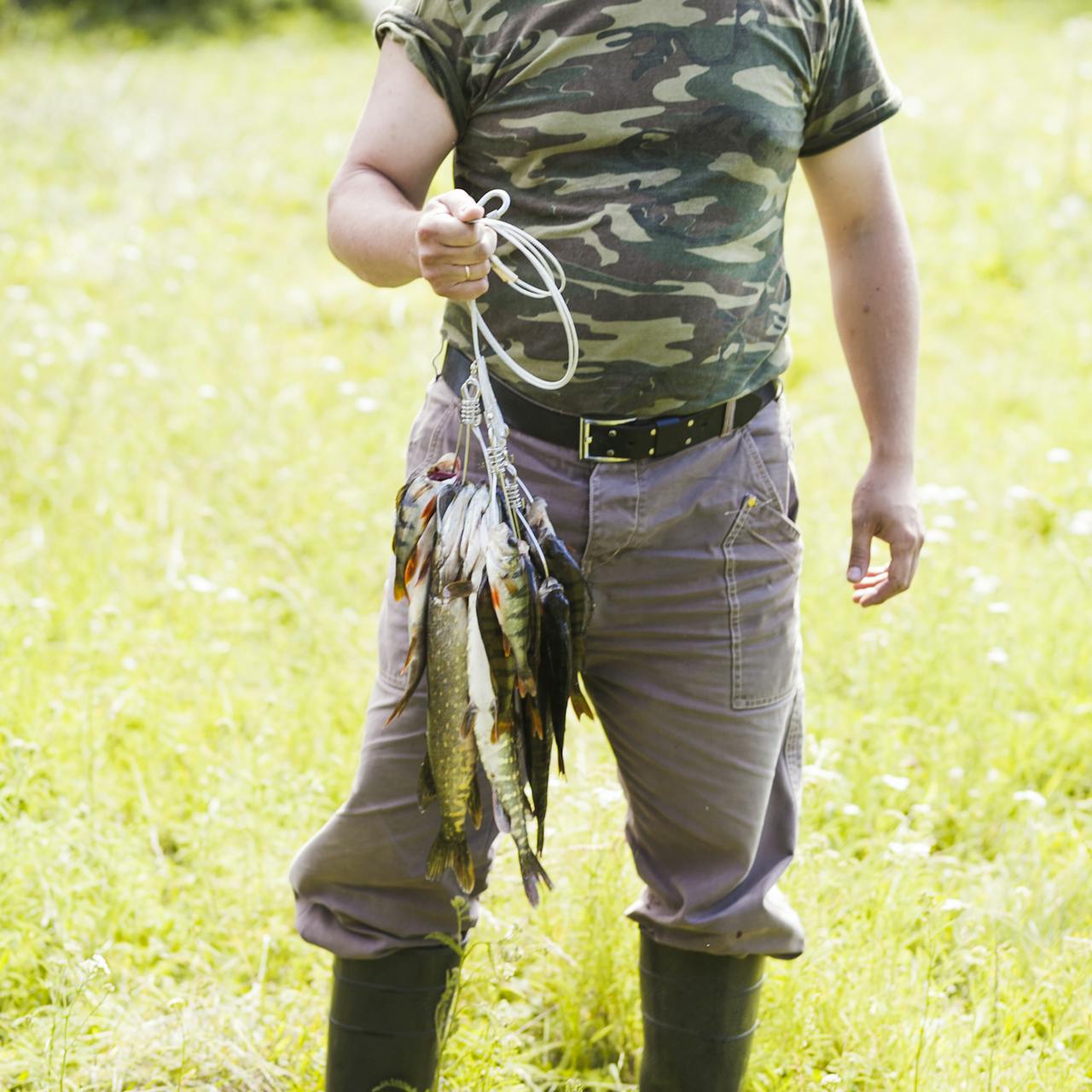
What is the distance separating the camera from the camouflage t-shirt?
5.91ft

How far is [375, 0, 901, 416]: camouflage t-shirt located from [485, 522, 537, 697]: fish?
291mm

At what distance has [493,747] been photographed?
175 centimetres

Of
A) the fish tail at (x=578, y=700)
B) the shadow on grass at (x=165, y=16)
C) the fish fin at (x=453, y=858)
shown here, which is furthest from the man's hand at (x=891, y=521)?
the shadow on grass at (x=165, y=16)

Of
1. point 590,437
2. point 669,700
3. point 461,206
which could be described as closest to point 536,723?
point 669,700

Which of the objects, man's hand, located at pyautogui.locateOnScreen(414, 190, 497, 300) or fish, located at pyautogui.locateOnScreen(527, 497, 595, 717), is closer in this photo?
man's hand, located at pyautogui.locateOnScreen(414, 190, 497, 300)

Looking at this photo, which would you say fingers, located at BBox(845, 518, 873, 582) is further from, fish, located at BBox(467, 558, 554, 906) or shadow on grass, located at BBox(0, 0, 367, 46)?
shadow on grass, located at BBox(0, 0, 367, 46)

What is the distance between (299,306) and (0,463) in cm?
209

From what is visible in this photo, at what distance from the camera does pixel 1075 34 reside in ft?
29.4

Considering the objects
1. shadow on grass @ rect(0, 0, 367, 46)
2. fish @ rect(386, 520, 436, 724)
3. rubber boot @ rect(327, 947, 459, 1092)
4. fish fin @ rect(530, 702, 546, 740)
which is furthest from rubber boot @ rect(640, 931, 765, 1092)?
shadow on grass @ rect(0, 0, 367, 46)

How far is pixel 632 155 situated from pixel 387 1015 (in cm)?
135

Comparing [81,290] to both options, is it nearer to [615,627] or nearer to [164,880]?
[164,880]

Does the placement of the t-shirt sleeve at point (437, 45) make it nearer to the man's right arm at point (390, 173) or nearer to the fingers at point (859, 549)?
the man's right arm at point (390, 173)

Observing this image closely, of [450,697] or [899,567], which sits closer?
[450,697]

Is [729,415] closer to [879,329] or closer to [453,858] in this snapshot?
[879,329]
